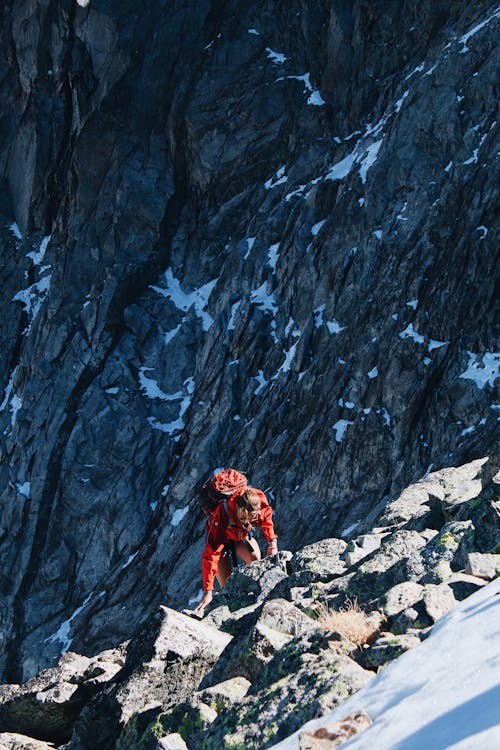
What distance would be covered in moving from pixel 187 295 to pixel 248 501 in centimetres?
3869

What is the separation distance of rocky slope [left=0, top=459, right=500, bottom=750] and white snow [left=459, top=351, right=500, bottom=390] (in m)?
18.0

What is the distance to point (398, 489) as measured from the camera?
90.7ft

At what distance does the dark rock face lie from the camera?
31.6 m

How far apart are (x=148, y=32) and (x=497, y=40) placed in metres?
23.3

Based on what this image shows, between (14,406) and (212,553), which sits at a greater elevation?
(14,406)

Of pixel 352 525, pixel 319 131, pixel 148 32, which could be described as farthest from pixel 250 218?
pixel 352 525

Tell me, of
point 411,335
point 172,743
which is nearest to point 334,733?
point 172,743

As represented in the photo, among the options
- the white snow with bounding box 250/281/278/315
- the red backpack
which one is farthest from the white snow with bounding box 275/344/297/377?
the red backpack

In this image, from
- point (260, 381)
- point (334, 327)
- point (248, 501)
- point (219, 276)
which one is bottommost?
point (248, 501)

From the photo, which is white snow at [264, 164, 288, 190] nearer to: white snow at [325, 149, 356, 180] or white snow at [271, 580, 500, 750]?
white snow at [325, 149, 356, 180]

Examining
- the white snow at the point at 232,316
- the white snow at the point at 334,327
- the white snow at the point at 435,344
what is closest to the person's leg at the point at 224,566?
the white snow at the point at 435,344

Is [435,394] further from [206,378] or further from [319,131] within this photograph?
[319,131]

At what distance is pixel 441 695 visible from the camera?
404 centimetres

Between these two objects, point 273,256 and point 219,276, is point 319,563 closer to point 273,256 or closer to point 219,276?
point 273,256
